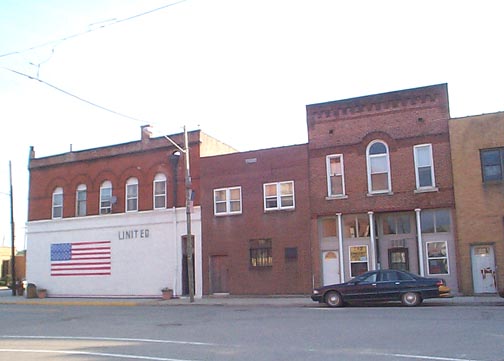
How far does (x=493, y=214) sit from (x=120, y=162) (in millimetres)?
→ 20589

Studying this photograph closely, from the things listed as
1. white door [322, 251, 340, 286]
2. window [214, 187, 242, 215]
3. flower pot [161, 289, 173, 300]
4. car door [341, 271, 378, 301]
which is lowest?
flower pot [161, 289, 173, 300]

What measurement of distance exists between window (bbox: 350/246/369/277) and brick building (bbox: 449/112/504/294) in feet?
13.9

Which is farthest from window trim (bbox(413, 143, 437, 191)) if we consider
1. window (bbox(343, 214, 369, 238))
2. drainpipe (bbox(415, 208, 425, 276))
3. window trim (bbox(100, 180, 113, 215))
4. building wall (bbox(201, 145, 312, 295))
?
window trim (bbox(100, 180, 113, 215))

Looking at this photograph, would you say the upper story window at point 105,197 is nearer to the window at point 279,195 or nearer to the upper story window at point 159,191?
the upper story window at point 159,191

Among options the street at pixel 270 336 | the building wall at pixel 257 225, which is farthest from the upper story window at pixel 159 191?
the street at pixel 270 336

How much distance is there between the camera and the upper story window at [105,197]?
111 feet

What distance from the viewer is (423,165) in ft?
85.2

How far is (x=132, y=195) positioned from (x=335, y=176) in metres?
12.3

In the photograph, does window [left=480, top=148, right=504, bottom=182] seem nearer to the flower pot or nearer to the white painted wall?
the white painted wall

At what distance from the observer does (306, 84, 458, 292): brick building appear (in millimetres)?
25562

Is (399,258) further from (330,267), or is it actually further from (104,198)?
(104,198)

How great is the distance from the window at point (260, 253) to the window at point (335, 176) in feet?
13.4

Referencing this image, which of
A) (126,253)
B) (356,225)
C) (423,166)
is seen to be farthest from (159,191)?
(423,166)

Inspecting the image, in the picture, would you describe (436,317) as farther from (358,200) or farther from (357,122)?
(357,122)
